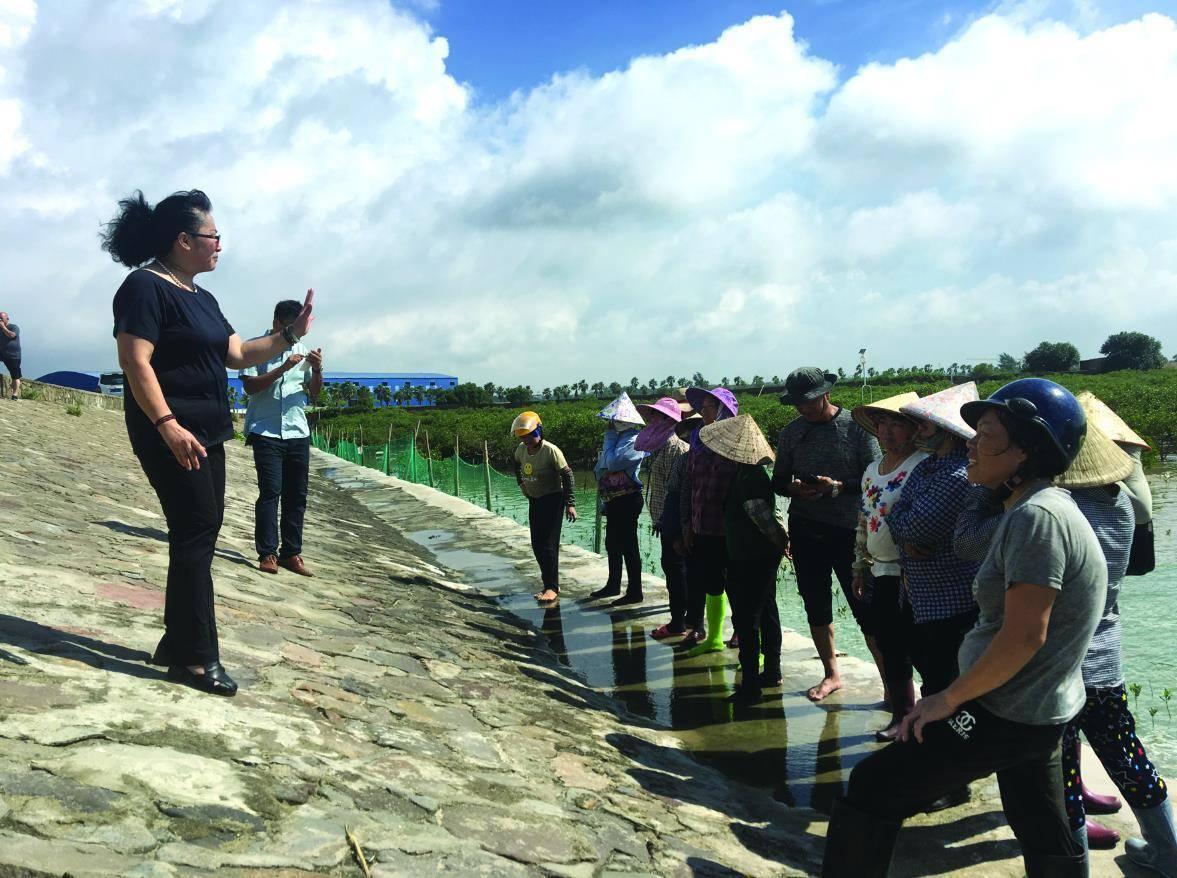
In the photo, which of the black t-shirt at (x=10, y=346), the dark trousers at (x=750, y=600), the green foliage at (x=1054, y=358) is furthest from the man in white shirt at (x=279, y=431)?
the green foliage at (x=1054, y=358)

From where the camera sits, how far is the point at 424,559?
9.12m

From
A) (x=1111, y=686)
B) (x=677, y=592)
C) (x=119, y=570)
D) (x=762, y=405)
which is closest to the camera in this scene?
(x=1111, y=686)

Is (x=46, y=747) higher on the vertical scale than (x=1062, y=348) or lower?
lower

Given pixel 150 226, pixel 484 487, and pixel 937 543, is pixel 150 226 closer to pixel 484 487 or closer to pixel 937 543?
pixel 937 543

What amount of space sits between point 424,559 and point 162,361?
6309mm

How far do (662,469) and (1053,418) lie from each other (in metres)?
4.26

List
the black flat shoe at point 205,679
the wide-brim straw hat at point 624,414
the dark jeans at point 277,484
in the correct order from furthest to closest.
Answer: the wide-brim straw hat at point 624,414 < the dark jeans at point 277,484 < the black flat shoe at point 205,679

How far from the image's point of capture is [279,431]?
17.5 ft

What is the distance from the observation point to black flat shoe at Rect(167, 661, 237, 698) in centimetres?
304

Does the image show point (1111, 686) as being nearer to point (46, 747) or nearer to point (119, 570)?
point (46, 747)

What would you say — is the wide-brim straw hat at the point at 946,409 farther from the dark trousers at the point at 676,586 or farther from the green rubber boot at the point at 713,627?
the dark trousers at the point at 676,586

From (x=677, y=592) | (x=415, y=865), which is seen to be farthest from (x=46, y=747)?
(x=677, y=592)

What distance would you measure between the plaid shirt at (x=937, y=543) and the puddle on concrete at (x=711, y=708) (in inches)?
36.3

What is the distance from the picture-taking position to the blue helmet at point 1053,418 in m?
2.15
